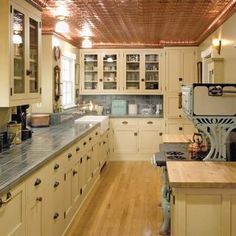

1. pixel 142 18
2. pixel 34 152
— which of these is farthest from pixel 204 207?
pixel 142 18

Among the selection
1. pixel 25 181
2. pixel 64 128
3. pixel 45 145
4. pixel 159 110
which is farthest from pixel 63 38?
pixel 25 181

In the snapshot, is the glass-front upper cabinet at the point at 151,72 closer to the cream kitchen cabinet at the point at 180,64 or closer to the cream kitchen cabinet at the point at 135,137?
the cream kitchen cabinet at the point at 180,64

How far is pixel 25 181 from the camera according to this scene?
2.83 m

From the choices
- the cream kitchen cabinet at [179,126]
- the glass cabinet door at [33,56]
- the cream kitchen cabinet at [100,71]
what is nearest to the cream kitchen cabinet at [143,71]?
the cream kitchen cabinet at [100,71]

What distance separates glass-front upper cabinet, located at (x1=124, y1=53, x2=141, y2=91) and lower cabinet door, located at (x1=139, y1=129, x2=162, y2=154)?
3.13ft

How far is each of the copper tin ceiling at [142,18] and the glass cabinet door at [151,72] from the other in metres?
0.69

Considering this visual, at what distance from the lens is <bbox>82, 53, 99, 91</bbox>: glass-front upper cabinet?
29.2 ft

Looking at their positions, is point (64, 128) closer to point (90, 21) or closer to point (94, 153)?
point (94, 153)

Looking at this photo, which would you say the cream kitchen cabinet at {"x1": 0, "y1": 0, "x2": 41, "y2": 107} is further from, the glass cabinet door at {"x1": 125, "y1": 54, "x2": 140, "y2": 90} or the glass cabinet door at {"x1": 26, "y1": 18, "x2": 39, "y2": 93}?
the glass cabinet door at {"x1": 125, "y1": 54, "x2": 140, "y2": 90}

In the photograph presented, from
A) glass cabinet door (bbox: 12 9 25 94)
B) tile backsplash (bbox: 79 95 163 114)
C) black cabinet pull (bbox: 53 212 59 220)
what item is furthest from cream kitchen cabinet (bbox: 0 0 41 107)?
tile backsplash (bbox: 79 95 163 114)

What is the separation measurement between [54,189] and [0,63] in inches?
45.2

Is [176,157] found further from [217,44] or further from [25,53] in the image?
[217,44]

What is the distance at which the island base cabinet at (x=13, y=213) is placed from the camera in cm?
240

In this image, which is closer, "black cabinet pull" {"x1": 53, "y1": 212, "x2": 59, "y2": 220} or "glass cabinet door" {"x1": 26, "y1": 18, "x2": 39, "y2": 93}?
"black cabinet pull" {"x1": 53, "y1": 212, "x2": 59, "y2": 220}
